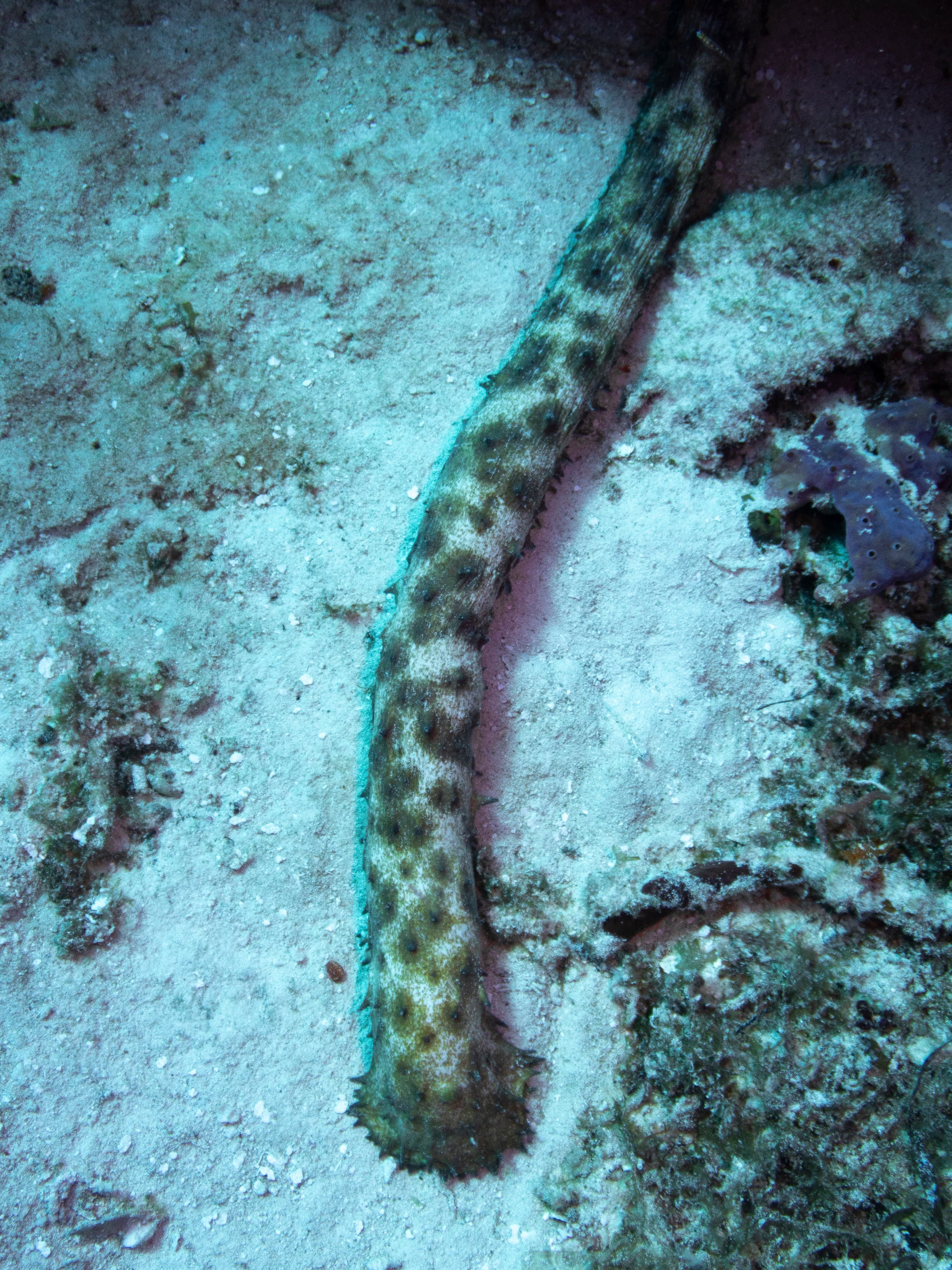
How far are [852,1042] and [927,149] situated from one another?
417 centimetres

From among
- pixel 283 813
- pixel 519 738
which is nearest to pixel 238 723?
pixel 283 813

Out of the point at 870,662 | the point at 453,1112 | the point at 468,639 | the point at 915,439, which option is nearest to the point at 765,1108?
the point at 453,1112

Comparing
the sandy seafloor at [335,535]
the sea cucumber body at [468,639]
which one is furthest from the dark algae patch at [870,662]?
the sea cucumber body at [468,639]

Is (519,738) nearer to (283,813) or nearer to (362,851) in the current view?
(362,851)

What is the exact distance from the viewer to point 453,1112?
2.61m

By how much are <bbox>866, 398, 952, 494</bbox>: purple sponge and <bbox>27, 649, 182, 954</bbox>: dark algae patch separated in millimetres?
3353

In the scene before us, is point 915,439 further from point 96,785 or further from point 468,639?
point 96,785

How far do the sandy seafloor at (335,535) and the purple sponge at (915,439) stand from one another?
0.33 metres

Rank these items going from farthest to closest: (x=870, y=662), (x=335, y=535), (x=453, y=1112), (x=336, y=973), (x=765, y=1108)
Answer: (x=335, y=535) < (x=336, y=973) < (x=870, y=662) < (x=453, y=1112) < (x=765, y=1108)

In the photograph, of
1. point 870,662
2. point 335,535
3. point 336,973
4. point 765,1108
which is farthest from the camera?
point 335,535

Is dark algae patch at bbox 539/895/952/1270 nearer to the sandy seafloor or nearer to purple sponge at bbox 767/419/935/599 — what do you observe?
the sandy seafloor

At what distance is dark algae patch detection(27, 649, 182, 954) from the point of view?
2.90 m

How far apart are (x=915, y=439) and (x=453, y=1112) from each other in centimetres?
333

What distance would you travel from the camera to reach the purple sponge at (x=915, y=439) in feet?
9.82
